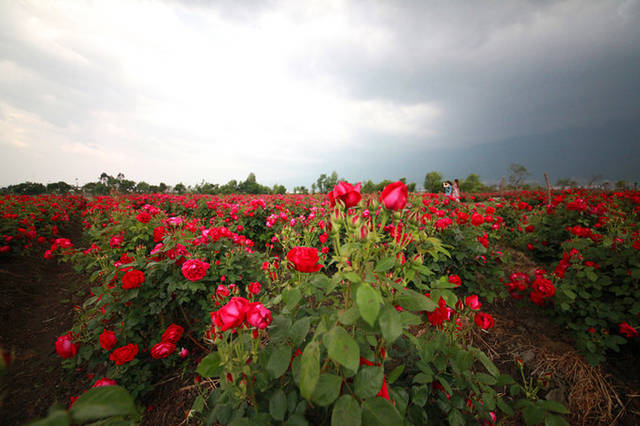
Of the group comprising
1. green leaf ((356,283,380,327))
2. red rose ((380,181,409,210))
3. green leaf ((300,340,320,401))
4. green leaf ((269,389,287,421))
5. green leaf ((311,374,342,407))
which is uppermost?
red rose ((380,181,409,210))

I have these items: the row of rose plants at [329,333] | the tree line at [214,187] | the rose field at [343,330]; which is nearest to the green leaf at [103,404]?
the rose field at [343,330]

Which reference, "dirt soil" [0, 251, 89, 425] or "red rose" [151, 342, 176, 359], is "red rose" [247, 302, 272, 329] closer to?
"red rose" [151, 342, 176, 359]

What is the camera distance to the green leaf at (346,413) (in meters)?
0.91

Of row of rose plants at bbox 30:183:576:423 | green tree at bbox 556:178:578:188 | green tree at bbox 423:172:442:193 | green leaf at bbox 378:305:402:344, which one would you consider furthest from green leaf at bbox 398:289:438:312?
green tree at bbox 423:172:442:193

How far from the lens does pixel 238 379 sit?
3.91ft

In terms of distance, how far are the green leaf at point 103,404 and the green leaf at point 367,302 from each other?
68 cm

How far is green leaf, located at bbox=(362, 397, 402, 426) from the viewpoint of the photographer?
3.03ft

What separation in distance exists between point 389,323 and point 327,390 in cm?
38

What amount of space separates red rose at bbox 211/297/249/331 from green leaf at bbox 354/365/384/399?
0.57 metres

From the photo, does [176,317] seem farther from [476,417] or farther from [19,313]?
[19,313]

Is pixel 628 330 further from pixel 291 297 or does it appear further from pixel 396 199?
pixel 291 297

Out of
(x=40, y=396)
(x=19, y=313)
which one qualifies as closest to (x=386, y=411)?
(x=40, y=396)

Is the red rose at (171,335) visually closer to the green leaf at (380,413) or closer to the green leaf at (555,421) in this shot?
the green leaf at (380,413)

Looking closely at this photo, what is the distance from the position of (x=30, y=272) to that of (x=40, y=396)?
380 centimetres
